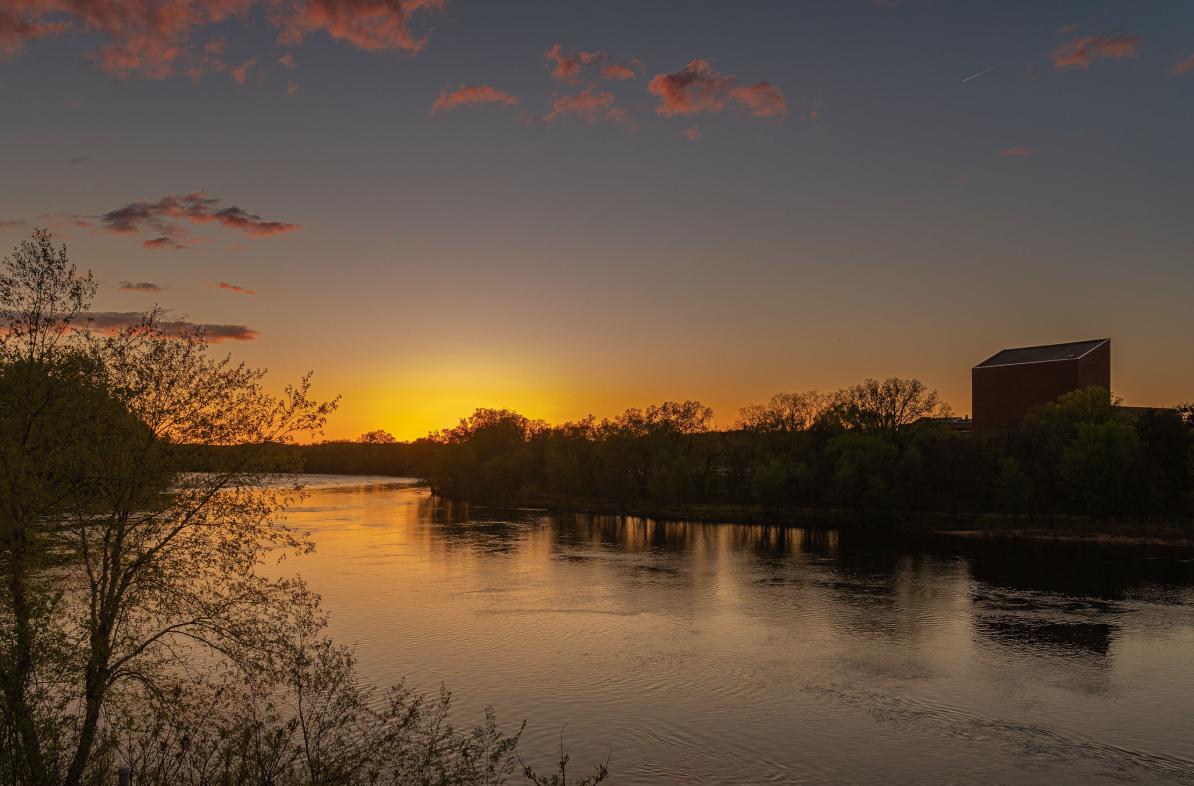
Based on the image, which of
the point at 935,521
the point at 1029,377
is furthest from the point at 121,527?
the point at 1029,377

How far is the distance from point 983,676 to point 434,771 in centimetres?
2361

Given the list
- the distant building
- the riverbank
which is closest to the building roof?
the distant building

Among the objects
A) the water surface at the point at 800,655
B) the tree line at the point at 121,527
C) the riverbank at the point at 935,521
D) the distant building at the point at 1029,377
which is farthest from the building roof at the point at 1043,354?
the tree line at the point at 121,527

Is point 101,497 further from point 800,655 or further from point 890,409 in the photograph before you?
point 890,409

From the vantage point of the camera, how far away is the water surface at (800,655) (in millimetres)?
26922

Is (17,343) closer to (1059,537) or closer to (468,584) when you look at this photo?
(468,584)

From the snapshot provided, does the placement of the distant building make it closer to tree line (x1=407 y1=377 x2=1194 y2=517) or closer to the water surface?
tree line (x1=407 y1=377 x2=1194 y2=517)

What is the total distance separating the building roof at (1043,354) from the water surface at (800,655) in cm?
5918

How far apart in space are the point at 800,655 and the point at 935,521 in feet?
215

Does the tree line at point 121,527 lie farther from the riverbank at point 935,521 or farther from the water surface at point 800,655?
the riverbank at point 935,521

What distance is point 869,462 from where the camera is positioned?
10281 cm

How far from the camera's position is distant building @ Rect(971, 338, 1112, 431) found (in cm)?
12375

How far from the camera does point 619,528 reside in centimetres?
10069

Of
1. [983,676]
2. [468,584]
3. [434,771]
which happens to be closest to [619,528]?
[468,584]
